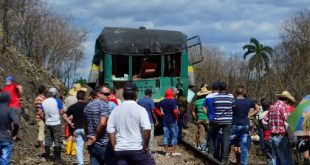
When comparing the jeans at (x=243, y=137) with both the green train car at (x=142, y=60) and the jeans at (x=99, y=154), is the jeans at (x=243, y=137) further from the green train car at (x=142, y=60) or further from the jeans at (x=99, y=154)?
the green train car at (x=142, y=60)

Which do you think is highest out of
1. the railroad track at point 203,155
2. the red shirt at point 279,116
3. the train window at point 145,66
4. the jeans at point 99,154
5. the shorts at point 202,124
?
the train window at point 145,66

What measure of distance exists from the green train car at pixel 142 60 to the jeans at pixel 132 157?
38.0ft

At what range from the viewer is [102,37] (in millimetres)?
20578

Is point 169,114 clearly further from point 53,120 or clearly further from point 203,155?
point 53,120

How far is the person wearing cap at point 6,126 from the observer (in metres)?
10.9

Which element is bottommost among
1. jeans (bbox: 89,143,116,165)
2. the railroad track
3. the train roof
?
the railroad track

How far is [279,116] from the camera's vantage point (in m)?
10.8

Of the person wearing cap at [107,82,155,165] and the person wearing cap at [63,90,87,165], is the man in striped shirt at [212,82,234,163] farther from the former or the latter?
the person wearing cap at [107,82,155,165]

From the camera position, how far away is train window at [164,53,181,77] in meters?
21.0

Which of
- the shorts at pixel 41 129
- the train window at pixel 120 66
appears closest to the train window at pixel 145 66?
the train window at pixel 120 66

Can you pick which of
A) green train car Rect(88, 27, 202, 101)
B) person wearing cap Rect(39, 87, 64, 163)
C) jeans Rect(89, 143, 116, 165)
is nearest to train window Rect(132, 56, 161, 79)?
green train car Rect(88, 27, 202, 101)

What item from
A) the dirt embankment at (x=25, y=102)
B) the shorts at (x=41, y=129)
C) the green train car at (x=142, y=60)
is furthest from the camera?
the green train car at (x=142, y=60)

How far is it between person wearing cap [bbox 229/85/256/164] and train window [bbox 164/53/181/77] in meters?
7.83

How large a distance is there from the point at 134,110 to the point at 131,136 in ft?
1.16
